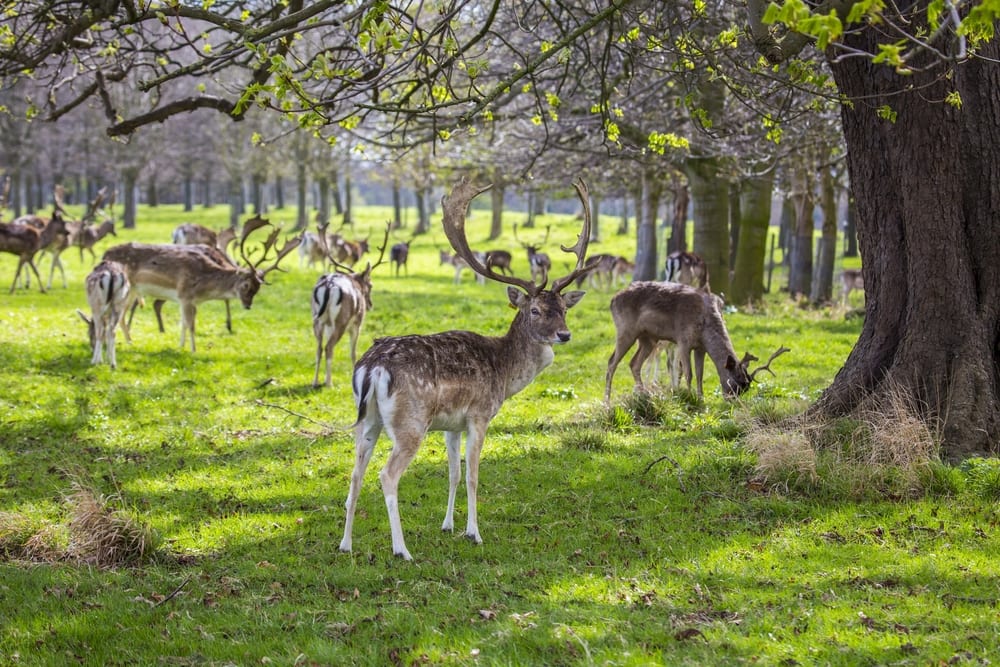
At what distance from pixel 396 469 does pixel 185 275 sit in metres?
9.76

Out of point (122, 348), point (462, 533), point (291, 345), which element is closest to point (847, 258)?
point (291, 345)

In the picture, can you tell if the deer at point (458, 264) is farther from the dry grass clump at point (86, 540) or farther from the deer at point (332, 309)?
the dry grass clump at point (86, 540)

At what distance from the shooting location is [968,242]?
7.41 metres

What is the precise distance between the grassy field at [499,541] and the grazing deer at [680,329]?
0.40m

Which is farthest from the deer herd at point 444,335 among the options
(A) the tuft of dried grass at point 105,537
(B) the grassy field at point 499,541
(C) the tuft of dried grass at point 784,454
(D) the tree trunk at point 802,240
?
(D) the tree trunk at point 802,240

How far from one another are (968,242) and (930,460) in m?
1.77

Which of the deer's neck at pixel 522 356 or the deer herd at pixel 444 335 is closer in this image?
the deer herd at pixel 444 335

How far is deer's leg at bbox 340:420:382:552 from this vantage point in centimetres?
619

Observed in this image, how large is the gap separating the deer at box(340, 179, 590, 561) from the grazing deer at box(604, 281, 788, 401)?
325 cm

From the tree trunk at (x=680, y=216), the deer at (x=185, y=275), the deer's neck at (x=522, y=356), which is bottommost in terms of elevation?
the deer's neck at (x=522, y=356)

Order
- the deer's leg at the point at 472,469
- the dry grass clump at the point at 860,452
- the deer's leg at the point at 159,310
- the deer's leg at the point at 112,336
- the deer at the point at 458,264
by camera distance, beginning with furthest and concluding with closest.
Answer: the deer at the point at 458,264 < the deer's leg at the point at 159,310 < the deer's leg at the point at 112,336 < the dry grass clump at the point at 860,452 < the deer's leg at the point at 472,469

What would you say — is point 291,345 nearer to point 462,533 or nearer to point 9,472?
point 9,472

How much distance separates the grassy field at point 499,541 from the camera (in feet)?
15.6

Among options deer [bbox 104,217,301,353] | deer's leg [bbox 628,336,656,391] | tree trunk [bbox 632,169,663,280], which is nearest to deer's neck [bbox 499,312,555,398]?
deer's leg [bbox 628,336,656,391]
